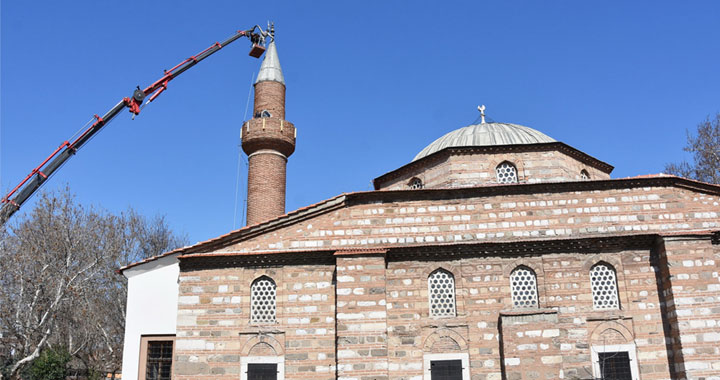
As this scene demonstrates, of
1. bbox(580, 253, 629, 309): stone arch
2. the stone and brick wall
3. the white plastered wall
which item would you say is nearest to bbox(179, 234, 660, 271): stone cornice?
bbox(580, 253, 629, 309): stone arch

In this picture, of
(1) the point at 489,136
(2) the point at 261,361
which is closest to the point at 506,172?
(1) the point at 489,136

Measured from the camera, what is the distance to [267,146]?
16.5 meters

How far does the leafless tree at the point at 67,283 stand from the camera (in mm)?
15977

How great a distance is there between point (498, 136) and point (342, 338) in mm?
6749

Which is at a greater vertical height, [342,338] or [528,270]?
[528,270]

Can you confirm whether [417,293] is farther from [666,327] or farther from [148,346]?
[148,346]

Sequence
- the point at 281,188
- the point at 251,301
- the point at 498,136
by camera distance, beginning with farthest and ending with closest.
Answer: the point at 281,188
the point at 498,136
the point at 251,301

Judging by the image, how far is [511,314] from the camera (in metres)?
10.2

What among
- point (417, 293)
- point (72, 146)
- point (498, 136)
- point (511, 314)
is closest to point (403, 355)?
point (417, 293)

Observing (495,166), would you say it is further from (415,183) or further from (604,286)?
(604,286)

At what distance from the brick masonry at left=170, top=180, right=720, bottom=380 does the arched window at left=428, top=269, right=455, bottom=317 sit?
11 centimetres

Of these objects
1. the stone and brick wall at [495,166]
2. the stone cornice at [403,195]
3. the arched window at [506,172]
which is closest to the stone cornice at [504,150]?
the stone and brick wall at [495,166]

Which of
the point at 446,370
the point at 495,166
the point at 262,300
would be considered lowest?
the point at 446,370

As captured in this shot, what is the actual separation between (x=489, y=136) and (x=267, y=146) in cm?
612
